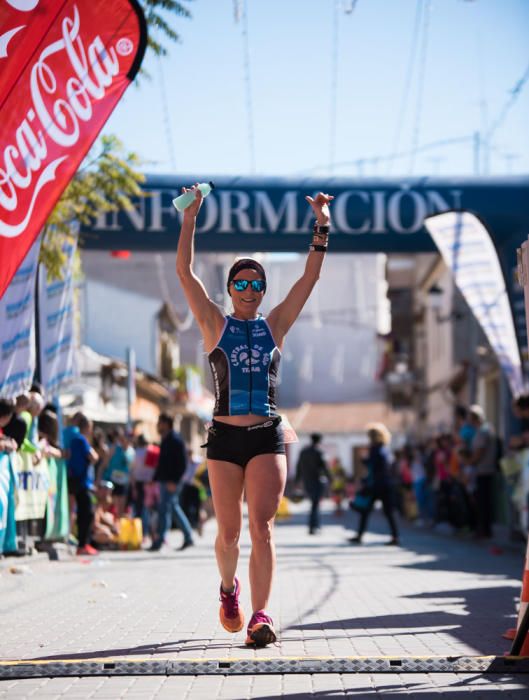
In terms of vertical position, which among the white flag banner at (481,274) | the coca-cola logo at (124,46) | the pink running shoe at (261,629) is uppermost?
the coca-cola logo at (124,46)

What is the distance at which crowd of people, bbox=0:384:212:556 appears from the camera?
47.1 feet

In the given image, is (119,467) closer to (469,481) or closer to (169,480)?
(169,480)

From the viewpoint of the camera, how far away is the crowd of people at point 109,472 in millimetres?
14352

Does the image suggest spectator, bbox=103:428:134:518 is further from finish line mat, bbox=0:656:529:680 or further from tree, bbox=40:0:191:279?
finish line mat, bbox=0:656:529:680

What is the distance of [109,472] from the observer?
21.8 m

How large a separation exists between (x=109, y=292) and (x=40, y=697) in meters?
A: 47.1

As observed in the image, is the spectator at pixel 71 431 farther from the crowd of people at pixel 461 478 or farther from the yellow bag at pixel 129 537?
the crowd of people at pixel 461 478

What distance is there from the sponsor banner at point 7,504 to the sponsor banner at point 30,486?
420 mm

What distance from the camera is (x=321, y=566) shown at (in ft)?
48.8

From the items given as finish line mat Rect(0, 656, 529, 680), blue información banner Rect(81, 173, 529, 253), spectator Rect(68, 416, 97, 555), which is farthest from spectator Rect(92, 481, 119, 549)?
finish line mat Rect(0, 656, 529, 680)

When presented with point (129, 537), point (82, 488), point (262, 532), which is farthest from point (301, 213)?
point (262, 532)

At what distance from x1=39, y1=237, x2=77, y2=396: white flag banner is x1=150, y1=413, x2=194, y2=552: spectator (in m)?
2.51

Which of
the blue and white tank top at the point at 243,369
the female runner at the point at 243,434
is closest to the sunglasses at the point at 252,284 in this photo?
the female runner at the point at 243,434

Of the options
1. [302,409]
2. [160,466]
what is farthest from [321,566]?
[302,409]
